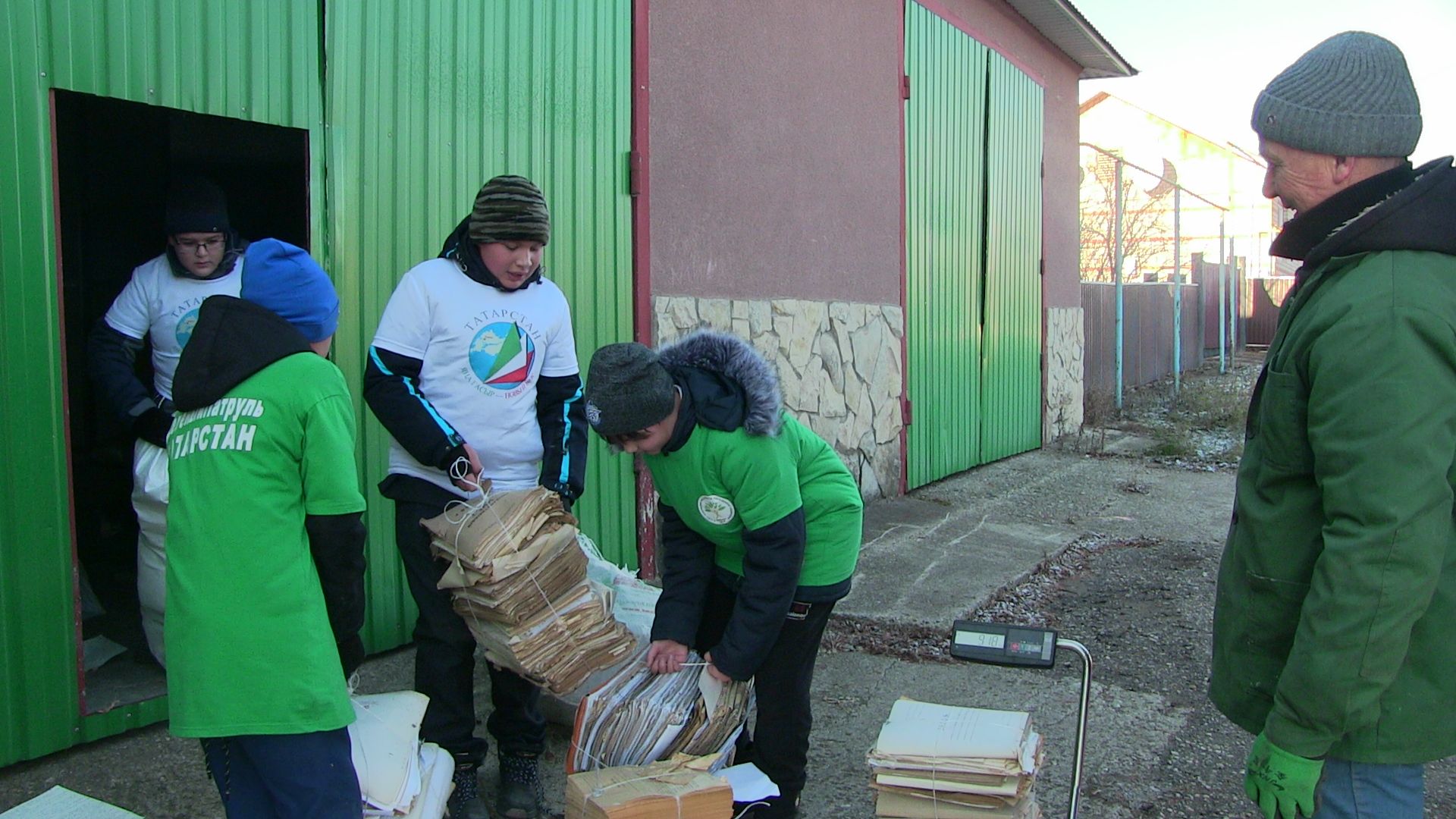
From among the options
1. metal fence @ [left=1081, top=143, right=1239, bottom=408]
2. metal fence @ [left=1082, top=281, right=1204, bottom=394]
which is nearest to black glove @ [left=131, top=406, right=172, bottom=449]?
metal fence @ [left=1081, top=143, right=1239, bottom=408]

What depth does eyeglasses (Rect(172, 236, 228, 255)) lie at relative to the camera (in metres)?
4.11

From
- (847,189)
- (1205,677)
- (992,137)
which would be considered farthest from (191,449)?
(992,137)

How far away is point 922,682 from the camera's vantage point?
4734mm

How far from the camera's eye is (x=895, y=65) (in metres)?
8.70

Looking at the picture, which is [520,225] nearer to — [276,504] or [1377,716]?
[276,504]

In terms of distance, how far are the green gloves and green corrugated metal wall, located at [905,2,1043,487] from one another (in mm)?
6960

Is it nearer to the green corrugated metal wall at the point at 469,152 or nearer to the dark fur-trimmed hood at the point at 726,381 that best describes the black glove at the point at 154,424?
the green corrugated metal wall at the point at 469,152

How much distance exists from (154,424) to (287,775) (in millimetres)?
2032

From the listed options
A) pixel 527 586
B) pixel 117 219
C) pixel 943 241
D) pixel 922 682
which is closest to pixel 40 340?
pixel 527 586

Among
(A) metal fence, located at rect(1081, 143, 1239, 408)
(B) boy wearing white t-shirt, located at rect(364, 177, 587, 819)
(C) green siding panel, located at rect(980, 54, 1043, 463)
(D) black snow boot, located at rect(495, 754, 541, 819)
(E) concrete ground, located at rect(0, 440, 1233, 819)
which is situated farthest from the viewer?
(A) metal fence, located at rect(1081, 143, 1239, 408)

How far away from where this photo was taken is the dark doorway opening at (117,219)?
5.49 metres

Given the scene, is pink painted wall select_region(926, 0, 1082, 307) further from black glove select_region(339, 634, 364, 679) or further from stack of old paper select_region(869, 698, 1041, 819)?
black glove select_region(339, 634, 364, 679)

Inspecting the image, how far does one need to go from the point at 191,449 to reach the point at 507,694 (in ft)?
4.41

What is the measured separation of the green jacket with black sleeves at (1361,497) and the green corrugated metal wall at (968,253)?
6900mm
